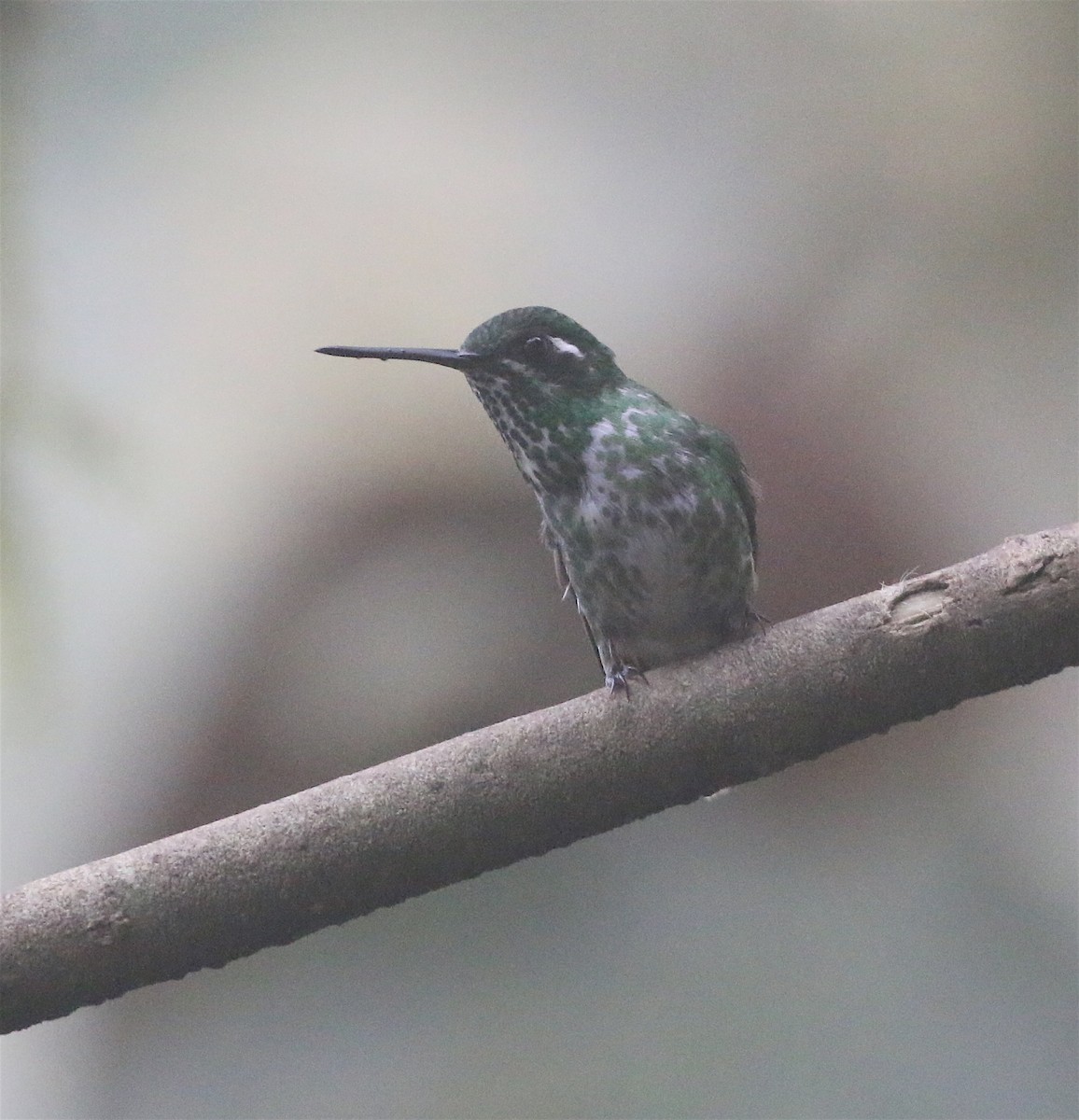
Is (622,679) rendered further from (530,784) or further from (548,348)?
(548,348)

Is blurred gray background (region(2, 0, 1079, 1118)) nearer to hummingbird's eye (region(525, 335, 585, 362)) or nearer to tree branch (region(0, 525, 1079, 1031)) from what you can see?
hummingbird's eye (region(525, 335, 585, 362))

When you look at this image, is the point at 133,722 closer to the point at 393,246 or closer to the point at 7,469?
the point at 7,469

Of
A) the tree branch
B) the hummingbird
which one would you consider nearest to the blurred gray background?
the hummingbird

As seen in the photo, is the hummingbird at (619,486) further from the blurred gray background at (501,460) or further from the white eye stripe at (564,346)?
the blurred gray background at (501,460)

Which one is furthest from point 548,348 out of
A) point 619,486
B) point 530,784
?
point 530,784

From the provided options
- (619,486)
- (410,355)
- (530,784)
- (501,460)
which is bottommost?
(530,784)

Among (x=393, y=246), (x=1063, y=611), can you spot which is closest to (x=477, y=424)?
(x=393, y=246)
